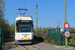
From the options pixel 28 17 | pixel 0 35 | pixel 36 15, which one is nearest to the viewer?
pixel 0 35

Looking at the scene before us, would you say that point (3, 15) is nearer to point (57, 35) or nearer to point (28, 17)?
point (28, 17)

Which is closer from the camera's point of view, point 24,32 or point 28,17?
point 24,32

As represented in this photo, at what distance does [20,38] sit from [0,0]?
8435mm

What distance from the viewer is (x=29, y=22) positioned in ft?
49.4

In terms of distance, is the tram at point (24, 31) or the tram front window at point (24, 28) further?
the tram front window at point (24, 28)

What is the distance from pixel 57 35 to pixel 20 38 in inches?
185

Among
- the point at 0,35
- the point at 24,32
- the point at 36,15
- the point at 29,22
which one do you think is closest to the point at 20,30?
the point at 24,32

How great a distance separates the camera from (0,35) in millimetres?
10250

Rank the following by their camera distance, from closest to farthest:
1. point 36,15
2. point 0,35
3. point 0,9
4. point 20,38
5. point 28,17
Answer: point 0,35 < point 20,38 < point 28,17 < point 0,9 < point 36,15

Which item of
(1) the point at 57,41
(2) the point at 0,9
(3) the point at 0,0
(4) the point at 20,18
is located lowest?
(1) the point at 57,41

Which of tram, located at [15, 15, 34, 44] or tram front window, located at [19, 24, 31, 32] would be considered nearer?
tram, located at [15, 15, 34, 44]

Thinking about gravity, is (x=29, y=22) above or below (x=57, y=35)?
above

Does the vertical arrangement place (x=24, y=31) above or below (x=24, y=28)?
below

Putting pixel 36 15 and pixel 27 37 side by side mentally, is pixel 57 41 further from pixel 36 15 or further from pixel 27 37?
pixel 36 15
